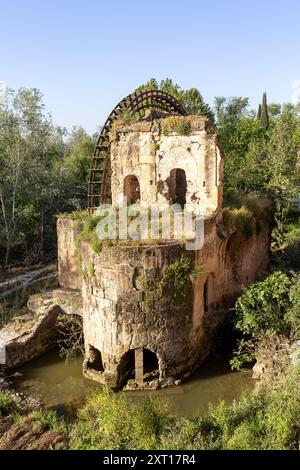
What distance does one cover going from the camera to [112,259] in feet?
35.0

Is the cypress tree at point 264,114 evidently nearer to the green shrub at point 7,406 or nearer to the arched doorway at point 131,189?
the arched doorway at point 131,189

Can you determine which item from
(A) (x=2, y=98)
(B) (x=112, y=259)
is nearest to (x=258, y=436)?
(B) (x=112, y=259)

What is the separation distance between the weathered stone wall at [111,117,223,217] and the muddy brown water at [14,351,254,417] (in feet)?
17.3

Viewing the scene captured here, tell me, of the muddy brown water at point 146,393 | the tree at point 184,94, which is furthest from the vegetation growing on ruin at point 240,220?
the tree at point 184,94

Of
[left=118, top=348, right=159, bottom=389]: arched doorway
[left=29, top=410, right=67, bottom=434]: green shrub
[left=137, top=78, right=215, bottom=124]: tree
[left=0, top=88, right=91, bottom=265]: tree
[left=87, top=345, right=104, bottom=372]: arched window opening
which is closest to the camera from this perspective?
[left=29, top=410, right=67, bottom=434]: green shrub

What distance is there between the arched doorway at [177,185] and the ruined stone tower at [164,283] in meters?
0.47

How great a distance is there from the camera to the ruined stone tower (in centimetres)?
1067

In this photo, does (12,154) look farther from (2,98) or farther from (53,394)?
(53,394)

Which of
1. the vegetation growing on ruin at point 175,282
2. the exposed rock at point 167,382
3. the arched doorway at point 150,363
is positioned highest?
A: the vegetation growing on ruin at point 175,282

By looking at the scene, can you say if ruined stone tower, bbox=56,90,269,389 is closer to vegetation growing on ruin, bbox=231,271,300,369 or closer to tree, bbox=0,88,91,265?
vegetation growing on ruin, bbox=231,271,300,369

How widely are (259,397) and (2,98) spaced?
17691 millimetres

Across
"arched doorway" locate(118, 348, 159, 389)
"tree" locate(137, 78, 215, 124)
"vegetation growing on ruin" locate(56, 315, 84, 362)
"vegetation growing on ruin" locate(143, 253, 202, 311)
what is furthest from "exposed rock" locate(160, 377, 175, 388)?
"tree" locate(137, 78, 215, 124)

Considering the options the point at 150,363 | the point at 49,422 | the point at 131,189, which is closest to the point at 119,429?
the point at 49,422

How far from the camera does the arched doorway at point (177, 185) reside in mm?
16000
